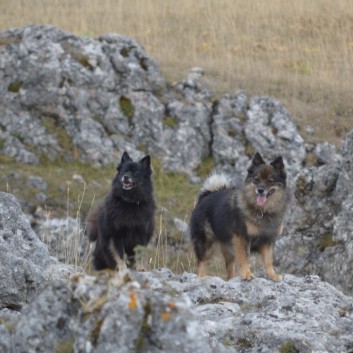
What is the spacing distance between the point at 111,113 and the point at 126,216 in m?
9.64

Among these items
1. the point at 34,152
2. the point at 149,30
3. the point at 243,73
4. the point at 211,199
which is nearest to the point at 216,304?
the point at 211,199

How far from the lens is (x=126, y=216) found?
31.2 ft

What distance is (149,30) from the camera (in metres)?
26.1

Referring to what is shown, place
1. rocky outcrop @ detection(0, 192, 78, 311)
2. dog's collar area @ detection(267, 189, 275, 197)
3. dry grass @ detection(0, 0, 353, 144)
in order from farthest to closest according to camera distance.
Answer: dry grass @ detection(0, 0, 353, 144) → dog's collar area @ detection(267, 189, 275, 197) → rocky outcrop @ detection(0, 192, 78, 311)

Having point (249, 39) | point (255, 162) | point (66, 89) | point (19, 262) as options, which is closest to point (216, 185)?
point (255, 162)

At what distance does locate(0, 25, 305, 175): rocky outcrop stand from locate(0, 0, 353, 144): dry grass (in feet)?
3.29

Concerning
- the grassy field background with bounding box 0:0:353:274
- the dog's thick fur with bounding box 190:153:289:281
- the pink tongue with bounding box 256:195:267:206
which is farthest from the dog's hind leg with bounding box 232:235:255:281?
the grassy field background with bounding box 0:0:353:274

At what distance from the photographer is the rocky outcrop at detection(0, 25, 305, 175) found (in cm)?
1828

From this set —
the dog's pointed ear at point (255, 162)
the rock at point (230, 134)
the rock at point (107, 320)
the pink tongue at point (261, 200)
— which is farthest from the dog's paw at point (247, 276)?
the rock at point (230, 134)

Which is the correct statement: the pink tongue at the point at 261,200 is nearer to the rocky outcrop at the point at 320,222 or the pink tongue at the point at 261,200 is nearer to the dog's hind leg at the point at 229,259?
the dog's hind leg at the point at 229,259

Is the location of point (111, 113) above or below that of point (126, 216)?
below

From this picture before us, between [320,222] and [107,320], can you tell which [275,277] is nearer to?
[320,222]

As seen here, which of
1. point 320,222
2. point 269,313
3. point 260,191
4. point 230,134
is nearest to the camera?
point 269,313

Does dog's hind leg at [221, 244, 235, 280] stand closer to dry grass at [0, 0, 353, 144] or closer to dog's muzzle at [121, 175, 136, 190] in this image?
dog's muzzle at [121, 175, 136, 190]
